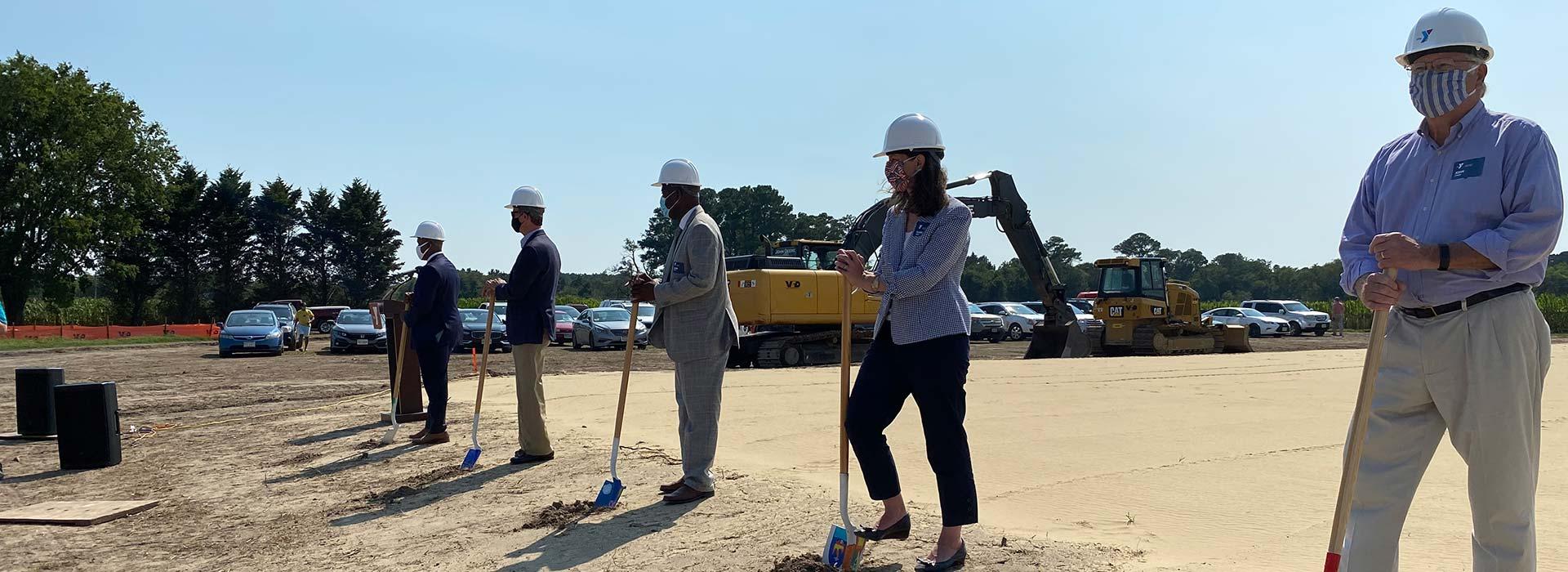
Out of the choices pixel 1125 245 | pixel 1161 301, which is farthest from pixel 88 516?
pixel 1125 245

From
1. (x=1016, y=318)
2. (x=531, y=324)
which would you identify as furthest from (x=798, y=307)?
(x=1016, y=318)

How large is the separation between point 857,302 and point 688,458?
16.9m

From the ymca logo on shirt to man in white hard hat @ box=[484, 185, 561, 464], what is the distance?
5.70 meters

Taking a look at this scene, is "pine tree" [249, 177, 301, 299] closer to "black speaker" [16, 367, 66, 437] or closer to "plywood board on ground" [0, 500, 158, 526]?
"black speaker" [16, 367, 66, 437]

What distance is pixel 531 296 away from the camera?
7.59m

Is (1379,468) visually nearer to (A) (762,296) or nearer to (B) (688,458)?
(B) (688,458)

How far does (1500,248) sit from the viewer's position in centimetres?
302

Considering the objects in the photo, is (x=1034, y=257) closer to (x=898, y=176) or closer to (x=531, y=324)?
(x=531, y=324)

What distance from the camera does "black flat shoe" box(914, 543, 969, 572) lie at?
167 inches

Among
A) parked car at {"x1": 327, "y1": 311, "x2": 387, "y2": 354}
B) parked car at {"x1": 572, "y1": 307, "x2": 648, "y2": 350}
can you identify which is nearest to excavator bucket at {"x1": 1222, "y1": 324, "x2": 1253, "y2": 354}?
parked car at {"x1": 572, "y1": 307, "x2": 648, "y2": 350}

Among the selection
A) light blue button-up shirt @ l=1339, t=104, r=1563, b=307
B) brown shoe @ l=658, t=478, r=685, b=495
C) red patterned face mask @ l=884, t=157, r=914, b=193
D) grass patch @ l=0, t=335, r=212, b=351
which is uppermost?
red patterned face mask @ l=884, t=157, r=914, b=193

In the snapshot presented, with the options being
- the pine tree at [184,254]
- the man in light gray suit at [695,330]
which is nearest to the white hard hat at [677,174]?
the man in light gray suit at [695,330]

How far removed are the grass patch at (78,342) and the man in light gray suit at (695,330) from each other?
34.3 metres

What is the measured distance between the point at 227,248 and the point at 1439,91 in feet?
236
